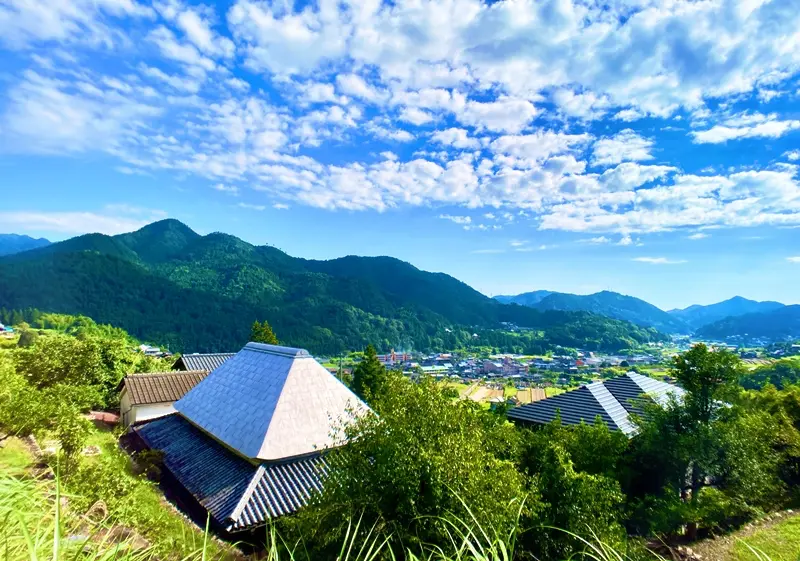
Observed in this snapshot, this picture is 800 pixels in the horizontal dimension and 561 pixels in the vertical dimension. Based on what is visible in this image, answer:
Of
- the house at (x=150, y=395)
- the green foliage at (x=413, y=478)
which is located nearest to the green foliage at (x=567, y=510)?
the green foliage at (x=413, y=478)

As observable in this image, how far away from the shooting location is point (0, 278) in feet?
315

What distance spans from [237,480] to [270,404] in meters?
2.69

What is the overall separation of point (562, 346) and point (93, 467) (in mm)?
158182

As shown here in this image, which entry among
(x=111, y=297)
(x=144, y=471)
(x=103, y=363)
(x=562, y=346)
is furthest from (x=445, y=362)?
(x=144, y=471)

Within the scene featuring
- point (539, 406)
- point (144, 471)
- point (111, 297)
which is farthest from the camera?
point (111, 297)

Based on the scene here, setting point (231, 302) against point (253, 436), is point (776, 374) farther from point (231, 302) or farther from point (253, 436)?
point (231, 302)

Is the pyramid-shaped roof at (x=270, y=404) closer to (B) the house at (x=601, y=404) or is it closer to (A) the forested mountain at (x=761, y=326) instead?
(B) the house at (x=601, y=404)

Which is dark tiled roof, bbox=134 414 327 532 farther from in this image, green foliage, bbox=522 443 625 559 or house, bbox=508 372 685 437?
house, bbox=508 372 685 437

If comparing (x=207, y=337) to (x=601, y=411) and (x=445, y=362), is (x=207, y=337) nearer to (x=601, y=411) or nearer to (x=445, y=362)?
(x=445, y=362)

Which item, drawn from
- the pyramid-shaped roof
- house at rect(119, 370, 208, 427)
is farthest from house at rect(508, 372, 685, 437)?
house at rect(119, 370, 208, 427)

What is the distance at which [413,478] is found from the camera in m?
5.89

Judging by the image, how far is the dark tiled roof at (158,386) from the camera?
19.5 meters

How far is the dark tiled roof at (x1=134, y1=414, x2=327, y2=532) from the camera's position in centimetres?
1013

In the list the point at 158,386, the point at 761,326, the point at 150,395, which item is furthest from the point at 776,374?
the point at 761,326
